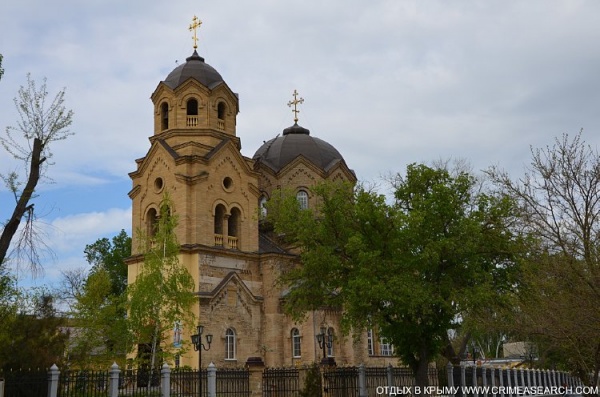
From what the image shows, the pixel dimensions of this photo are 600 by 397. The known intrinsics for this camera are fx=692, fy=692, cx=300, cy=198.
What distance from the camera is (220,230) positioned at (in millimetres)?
34938

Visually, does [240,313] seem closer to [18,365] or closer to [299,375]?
[299,375]

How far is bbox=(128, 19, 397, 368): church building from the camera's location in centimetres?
3281

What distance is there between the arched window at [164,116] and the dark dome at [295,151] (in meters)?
7.23

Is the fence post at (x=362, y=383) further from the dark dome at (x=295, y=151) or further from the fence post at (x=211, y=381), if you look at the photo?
the dark dome at (x=295, y=151)

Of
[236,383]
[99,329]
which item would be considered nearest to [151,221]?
[99,329]

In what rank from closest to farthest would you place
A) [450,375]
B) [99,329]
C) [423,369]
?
[423,369]
[450,375]
[99,329]

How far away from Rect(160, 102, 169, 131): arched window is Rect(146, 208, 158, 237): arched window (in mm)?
4530

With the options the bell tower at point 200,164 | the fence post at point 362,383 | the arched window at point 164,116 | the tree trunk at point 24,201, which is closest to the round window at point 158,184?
the bell tower at point 200,164

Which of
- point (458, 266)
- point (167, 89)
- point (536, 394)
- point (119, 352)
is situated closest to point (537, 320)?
point (458, 266)

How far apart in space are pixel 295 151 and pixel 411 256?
19.9 meters

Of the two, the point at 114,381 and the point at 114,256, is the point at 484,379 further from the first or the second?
the point at 114,256

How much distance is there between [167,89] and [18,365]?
63.0 ft

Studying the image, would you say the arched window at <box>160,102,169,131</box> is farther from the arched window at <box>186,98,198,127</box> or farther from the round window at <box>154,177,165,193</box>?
the round window at <box>154,177,165,193</box>

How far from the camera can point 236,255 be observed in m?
34.4
